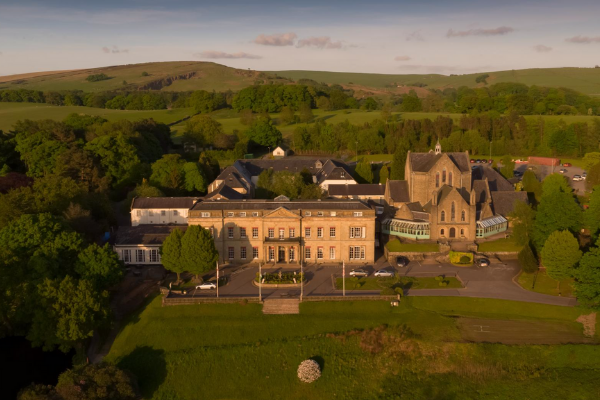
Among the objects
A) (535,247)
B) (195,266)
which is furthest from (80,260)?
(535,247)

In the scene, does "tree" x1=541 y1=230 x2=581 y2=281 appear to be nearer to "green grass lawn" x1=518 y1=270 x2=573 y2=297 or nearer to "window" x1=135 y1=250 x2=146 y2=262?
"green grass lawn" x1=518 y1=270 x2=573 y2=297

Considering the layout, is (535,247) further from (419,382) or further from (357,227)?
(419,382)

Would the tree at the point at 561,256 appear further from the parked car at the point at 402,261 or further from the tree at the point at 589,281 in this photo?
the parked car at the point at 402,261

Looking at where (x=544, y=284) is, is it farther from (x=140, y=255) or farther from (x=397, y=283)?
(x=140, y=255)

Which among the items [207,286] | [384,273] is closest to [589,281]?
[384,273]

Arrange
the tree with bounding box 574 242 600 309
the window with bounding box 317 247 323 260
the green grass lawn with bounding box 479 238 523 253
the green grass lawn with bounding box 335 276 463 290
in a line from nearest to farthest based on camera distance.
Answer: the tree with bounding box 574 242 600 309 → the green grass lawn with bounding box 335 276 463 290 → the window with bounding box 317 247 323 260 → the green grass lawn with bounding box 479 238 523 253

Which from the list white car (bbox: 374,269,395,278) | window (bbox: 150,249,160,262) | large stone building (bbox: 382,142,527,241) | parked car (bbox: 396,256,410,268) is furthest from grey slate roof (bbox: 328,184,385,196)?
window (bbox: 150,249,160,262)

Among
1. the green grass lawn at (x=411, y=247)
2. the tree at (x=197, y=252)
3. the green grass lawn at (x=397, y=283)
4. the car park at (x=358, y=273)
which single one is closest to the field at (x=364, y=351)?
the green grass lawn at (x=397, y=283)
